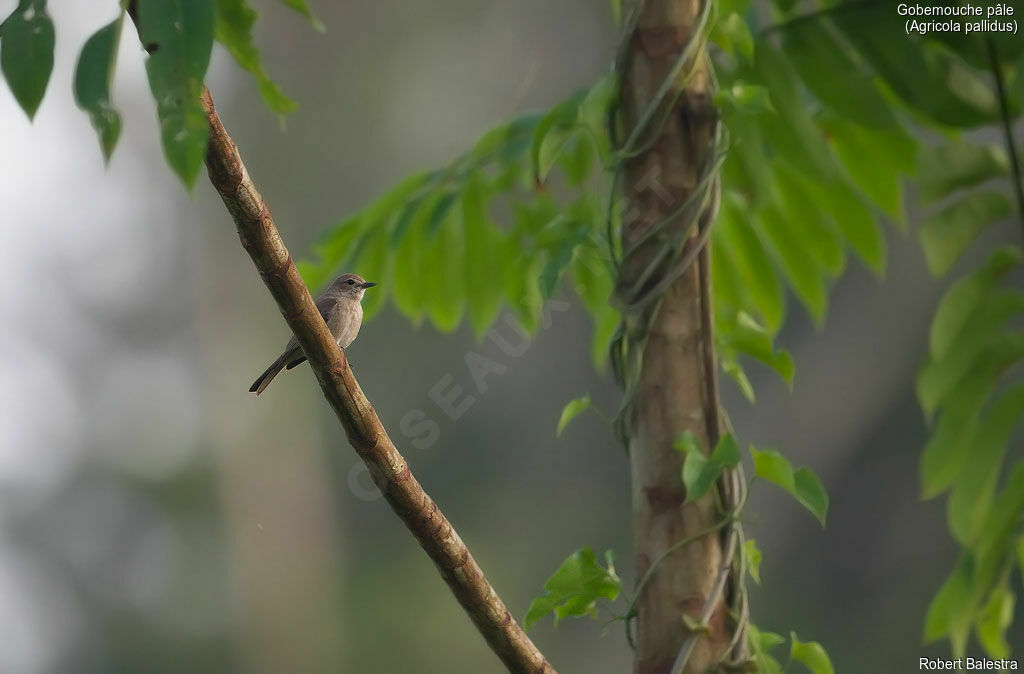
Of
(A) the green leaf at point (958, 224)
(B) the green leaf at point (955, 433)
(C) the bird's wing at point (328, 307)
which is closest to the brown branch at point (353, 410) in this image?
(B) the green leaf at point (955, 433)

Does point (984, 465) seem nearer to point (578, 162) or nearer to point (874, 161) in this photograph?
point (874, 161)

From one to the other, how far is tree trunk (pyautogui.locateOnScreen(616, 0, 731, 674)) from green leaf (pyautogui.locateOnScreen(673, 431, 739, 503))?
6 cm

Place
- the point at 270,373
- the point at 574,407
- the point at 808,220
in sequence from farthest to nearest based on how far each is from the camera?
the point at 270,373 → the point at 808,220 → the point at 574,407

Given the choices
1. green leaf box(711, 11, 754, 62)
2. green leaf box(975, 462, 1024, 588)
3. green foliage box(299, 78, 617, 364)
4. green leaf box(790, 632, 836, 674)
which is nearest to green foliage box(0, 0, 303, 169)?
green leaf box(711, 11, 754, 62)

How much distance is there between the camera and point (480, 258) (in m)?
3.07

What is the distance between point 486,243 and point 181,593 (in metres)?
11.3

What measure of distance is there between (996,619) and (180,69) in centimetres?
214

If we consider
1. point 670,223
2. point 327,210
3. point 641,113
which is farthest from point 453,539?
point 327,210

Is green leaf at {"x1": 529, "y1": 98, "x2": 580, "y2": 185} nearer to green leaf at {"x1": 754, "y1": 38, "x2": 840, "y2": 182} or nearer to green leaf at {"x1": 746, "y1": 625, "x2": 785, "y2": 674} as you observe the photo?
A: green leaf at {"x1": 754, "y1": 38, "x2": 840, "y2": 182}

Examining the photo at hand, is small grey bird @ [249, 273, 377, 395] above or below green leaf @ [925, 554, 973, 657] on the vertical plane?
above

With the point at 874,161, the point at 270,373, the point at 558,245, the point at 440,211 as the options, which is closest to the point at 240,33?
the point at 558,245

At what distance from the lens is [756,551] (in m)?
2.01

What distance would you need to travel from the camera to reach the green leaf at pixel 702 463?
183 centimetres

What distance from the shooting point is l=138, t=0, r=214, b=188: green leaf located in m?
1.31
